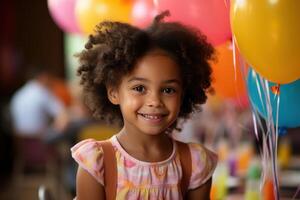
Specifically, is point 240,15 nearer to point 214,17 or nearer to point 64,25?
point 214,17

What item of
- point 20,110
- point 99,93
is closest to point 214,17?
point 99,93

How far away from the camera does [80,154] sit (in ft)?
4.82

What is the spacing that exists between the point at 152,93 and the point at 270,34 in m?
0.31

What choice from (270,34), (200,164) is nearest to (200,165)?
Result: (200,164)

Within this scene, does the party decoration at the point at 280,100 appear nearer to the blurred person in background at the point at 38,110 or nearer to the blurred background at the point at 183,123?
the blurred background at the point at 183,123

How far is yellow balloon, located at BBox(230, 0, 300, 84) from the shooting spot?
1455 mm

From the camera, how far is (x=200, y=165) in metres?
1.56

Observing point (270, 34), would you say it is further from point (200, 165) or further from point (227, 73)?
point (227, 73)

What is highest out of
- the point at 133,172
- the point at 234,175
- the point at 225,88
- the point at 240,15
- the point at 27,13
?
the point at 27,13

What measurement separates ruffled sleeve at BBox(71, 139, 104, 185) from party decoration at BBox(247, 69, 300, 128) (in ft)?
1.73

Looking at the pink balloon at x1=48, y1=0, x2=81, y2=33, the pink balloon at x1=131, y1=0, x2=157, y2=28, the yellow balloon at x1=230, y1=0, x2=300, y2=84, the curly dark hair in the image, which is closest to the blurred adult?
the pink balloon at x1=48, y1=0, x2=81, y2=33

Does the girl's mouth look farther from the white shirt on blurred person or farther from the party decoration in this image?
the white shirt on blurred person

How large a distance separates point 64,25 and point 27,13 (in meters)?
5.17

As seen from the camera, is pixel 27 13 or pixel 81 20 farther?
pixel 27 13
